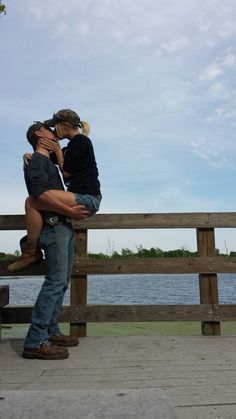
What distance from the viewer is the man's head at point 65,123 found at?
11.4 ft

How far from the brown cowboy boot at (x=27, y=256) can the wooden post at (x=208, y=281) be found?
4.66 feet

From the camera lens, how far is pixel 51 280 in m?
3.26

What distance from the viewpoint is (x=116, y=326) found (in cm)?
675

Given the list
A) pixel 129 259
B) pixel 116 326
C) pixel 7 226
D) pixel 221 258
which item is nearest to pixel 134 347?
pixel 129 259

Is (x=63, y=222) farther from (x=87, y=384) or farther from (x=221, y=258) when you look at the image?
(x=221, y=258)

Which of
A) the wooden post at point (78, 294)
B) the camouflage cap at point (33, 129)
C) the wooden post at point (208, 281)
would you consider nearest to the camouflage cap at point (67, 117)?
the camouflage cap at point (33, 129)

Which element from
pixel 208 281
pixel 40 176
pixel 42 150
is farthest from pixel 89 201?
pixel 208 281

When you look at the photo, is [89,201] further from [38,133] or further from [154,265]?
[154,265]

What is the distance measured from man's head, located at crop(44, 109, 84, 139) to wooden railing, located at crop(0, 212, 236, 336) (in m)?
0.86

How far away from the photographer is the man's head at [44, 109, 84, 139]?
3.48m

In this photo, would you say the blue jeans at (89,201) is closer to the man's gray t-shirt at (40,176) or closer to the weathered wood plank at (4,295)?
the man's gray t-shirt at (40,176)

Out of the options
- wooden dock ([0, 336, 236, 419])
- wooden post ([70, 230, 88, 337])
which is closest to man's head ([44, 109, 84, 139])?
wooden post ([70, 230, 88, 337])

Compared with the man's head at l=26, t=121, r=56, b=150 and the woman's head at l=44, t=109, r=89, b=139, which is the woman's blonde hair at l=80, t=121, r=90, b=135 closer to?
the woman's head at l=44, t=109, r=89, b=139

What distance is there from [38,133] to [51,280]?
1093 millimetres
